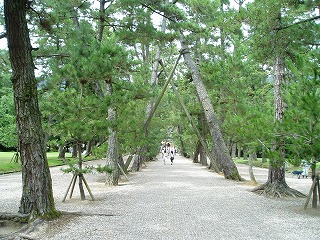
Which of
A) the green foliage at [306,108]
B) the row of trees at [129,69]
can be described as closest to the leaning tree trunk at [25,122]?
the row of trees at [129,69]

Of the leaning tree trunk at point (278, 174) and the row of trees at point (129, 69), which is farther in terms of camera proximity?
the leaning tree trunk at point (278, 174)

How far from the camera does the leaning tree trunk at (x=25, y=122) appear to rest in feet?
18.9

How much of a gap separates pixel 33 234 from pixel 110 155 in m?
6.74

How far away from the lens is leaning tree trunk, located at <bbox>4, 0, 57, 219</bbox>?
18.9 ft

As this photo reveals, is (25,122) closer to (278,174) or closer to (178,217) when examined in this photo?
(178,217)

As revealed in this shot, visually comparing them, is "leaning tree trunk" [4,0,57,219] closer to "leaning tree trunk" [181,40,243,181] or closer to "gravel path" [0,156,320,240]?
"gravel path" [0,156,320,240]

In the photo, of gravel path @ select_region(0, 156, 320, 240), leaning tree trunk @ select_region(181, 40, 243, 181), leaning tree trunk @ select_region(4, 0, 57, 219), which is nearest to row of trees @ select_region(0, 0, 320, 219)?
leaning tree trunk @ select_region(4, 0, 57, 219)

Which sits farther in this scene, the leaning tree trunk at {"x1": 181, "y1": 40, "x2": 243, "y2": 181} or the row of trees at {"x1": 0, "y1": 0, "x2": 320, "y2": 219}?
the leaning tree trunk at {"x1": 181, "y1": 40, "x2": 243, "y2": 181}

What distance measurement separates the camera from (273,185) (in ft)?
31.3

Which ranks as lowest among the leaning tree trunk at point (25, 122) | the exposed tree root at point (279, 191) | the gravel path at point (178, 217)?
the gravel path at point (178, 217)

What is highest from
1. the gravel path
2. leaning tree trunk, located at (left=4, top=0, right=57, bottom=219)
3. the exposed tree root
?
leaning tree trunk, located at (left=4, top=0, right=57, bottom=219)

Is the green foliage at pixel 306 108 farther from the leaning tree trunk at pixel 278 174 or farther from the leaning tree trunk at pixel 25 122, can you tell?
the leaning tree trunk at pixel 25 122

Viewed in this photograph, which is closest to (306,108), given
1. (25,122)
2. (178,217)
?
(178,217)

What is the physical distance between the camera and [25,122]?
580 centimetres
